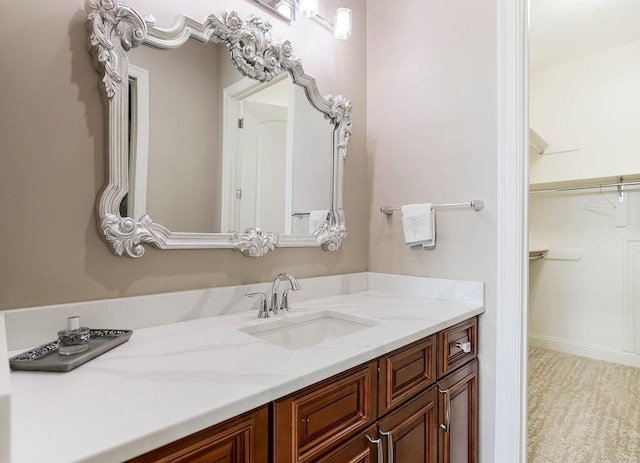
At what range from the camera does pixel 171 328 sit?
43.6 inches

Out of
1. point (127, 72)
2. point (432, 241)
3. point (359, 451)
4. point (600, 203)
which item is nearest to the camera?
point (359, 451)

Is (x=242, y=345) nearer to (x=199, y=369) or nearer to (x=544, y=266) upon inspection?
(x=199, y=369)

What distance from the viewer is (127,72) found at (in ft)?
3.56

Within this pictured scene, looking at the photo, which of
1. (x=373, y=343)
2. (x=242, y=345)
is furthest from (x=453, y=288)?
(x=242, y=345)

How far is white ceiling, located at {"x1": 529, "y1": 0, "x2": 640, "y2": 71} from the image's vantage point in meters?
2.28

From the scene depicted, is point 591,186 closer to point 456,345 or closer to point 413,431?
point 456,345

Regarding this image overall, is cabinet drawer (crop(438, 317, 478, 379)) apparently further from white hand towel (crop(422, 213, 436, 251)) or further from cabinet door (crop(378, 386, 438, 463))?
white hand towel (crop(422, 213, 436, 251))

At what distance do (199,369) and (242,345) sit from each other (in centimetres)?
18

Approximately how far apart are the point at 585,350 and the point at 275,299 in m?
3.08

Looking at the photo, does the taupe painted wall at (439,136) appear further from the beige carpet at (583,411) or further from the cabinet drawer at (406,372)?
the beige carpet at (583,411)

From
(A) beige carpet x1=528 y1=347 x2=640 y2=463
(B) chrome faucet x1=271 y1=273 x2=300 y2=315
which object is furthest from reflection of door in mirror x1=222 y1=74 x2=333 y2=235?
(A) beige carpet x1=528 y1=347 x2=640 y2=463

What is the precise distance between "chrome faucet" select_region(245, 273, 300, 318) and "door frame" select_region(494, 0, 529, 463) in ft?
2.88

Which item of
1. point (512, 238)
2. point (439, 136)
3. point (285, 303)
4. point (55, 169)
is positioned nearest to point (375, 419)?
point (285, 303)

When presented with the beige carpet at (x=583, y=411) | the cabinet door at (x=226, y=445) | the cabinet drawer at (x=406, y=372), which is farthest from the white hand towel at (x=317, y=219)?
the beige carpet at (x=583, y=411)
